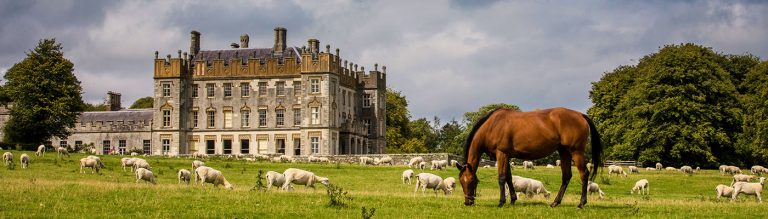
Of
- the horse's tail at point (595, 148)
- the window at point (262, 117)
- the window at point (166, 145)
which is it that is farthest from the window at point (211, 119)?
the horse's tail at point (595, 148)

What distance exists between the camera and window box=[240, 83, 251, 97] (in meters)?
81.3

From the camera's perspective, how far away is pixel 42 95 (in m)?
64.7

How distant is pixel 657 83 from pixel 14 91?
43534 millimetres

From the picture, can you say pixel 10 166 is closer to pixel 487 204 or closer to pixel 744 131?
pixel 487 204

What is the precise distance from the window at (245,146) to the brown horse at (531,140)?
199ft

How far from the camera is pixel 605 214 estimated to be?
20.4 meters

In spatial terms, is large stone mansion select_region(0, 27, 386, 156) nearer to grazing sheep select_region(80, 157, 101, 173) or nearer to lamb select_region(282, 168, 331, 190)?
grazing sheep select_region(80, 157, 101, 173)

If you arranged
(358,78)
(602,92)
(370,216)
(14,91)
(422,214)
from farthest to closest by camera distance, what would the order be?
(358,78), (602,92), (14,91), (422,214), (370,216)

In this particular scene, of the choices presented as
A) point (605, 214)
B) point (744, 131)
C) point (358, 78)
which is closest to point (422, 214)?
point (605, 214)

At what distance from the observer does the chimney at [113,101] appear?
100812mm

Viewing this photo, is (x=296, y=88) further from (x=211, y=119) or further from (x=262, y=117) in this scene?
(x=211, y=119)

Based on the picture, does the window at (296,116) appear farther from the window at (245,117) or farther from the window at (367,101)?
the window at (367,101)

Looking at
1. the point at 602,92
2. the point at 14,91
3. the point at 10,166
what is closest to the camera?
the point at 10,166

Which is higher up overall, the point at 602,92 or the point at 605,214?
the point at 602,92
